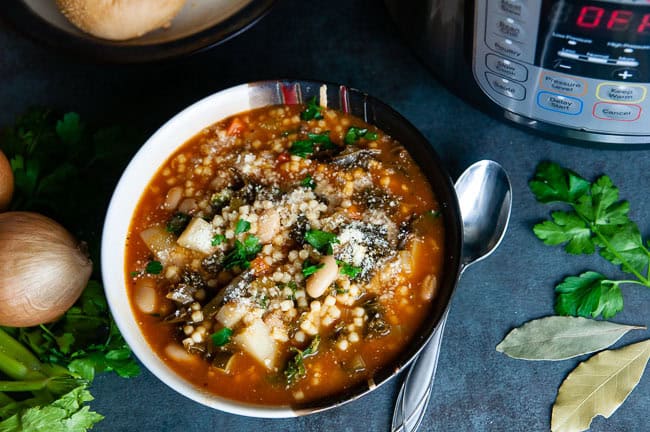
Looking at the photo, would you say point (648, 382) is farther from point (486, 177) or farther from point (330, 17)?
point (330, 17)

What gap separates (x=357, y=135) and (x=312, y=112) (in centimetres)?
13

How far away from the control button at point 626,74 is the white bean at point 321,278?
2.38ft

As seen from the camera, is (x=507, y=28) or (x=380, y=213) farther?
(x=380, y=213)

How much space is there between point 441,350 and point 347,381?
0.37 m

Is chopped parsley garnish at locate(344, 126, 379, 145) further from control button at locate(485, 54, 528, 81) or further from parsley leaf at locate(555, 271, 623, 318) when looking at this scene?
parsley leaf at locate(555, 271, 623, 318)

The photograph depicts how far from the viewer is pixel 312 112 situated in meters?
1.92

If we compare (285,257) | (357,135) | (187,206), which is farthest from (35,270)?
(357,135)

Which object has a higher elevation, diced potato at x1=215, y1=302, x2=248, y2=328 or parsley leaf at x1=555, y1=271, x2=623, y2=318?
diced potato at x1=215, y1=302, x2=248, y2=328

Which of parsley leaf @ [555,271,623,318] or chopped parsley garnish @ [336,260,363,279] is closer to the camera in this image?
chopped parsley garnish @ [336,260,363,279]

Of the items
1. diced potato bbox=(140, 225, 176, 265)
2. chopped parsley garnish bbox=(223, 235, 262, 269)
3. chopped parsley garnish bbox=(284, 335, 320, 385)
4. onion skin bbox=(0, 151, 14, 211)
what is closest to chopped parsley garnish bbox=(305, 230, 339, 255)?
chopped parsley garnish bbox=(223, 235, 262, 269)

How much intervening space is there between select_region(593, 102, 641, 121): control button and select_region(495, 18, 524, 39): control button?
26 cm

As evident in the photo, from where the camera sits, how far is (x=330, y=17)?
2.32 meters

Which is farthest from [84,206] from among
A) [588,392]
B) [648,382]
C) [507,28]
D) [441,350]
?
[648,382]

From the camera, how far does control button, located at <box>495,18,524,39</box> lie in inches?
60.9
